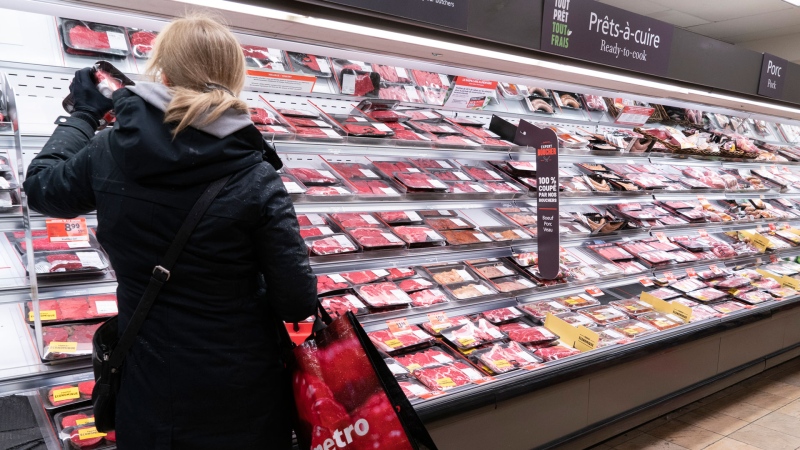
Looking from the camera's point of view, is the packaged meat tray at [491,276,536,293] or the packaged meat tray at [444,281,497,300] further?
the packaged meat tray at [491,276,536,293]

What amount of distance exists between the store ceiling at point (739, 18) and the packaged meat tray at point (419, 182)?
432 centimetres

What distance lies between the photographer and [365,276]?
343 centimetres

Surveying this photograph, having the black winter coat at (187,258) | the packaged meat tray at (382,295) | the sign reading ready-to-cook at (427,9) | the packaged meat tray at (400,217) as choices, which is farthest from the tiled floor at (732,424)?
the black winter coat at (187,258)

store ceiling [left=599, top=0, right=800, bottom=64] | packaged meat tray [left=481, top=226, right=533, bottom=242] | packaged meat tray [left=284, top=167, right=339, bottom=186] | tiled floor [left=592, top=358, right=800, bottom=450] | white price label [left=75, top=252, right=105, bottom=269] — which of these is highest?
store ceiling [left=599, top=0, right=800, bottom=64]

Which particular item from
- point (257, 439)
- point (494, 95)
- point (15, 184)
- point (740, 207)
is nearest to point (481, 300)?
point (494, 95)

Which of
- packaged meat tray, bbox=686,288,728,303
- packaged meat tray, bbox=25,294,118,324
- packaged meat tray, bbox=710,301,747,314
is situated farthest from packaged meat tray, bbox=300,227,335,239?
packaged meat tray, bbox=710,301,747,314

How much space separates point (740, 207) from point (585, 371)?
3.78 m

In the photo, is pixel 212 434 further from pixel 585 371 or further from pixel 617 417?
pixel 617 417

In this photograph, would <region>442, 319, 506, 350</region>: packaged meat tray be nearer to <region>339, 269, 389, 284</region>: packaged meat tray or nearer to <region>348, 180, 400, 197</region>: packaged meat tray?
<region>339, 269, 389, 284</region>: packaged meat tray

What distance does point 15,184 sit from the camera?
234 centimetres

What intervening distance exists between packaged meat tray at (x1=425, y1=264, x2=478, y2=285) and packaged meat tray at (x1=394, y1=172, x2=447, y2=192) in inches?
20.0

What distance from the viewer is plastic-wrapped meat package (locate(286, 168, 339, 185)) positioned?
3.31m

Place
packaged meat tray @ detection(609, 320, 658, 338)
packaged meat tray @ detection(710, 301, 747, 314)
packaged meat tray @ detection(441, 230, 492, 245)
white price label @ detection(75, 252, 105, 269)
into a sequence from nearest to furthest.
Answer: white price label @ detection(75, 252, 105, 269) → packaged meat tray @ detection(441, 230, 492, 245) → packaged meat tray @ detection(609, 320, 658, 338) → packaged meat tray @ detection(710, 301, 747, 314)

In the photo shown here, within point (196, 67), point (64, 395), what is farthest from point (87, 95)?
point (64, 395)
